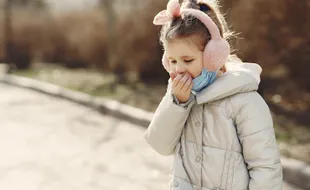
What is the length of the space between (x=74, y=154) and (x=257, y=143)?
12.9ft

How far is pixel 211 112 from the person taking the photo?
8.20ft

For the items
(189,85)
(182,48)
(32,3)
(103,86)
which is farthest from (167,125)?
(32,3)

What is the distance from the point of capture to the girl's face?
7.86 feet

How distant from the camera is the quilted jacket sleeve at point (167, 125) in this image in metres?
2.49

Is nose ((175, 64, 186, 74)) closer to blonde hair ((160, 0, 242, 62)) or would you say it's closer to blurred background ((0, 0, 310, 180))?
blonde hair ((160, 0, 242, 62))

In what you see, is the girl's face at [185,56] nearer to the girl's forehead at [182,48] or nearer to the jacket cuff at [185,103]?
the girl's forehead at [182,48]

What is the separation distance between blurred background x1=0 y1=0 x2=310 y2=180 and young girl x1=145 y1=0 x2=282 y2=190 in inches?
118

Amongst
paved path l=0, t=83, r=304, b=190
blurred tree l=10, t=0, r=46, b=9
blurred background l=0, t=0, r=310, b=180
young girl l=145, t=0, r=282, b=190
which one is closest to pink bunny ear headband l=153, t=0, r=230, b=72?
young girl l=145, t=0, r=282, b=190

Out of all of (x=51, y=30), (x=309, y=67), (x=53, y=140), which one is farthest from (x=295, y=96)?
(x=51, y=30)

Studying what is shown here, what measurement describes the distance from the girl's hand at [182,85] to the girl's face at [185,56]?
1.2 inches

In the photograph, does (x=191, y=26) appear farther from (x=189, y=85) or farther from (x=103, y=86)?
(x=103, y=86)

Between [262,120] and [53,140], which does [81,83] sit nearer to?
[53,140]

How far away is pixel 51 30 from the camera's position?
19.3 meters

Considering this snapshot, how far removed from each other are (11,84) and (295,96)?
790 centimetres
